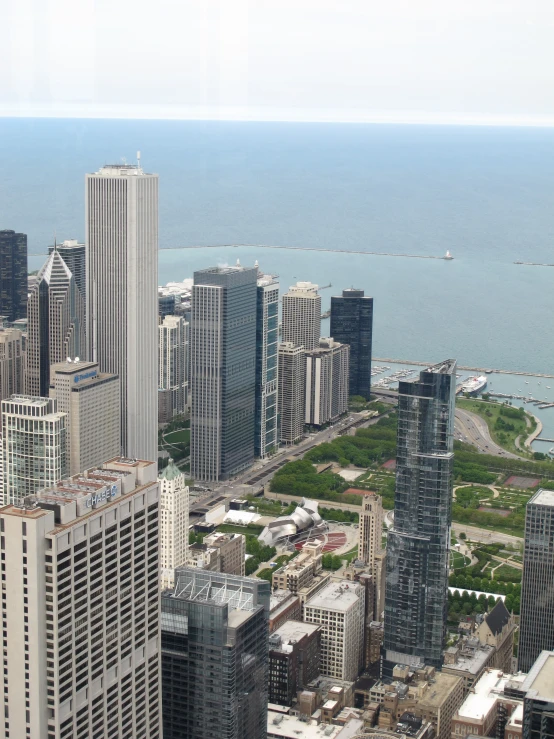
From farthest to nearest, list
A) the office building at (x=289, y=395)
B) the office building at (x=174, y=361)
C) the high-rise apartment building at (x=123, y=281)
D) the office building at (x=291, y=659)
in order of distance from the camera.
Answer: the office building at (x=174, y=361) < the office building at (x=289, y=395) < the high-rise apartment building at (x=123, y=281) < the office building at (x=291, y=659)

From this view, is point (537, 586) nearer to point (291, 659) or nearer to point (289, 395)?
point (291, 659)

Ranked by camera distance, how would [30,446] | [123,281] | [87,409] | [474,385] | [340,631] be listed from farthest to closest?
1. [474,385]
2. [123,281]
3. [87,409]
4. [30,446]
5. [340,631]

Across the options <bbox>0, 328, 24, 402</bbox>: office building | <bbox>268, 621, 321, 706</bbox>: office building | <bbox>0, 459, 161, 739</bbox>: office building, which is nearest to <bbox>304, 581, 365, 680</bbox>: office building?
<bbox>268, 621, 321, 706</bbox>: office building

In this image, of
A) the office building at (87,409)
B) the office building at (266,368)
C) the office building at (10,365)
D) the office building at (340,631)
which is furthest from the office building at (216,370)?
the office building at (340,631)

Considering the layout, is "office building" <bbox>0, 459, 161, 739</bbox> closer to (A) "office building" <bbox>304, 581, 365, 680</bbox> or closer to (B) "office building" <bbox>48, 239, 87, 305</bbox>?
(A) "office building" <bbox>304, 581, 365, 680</bbox>

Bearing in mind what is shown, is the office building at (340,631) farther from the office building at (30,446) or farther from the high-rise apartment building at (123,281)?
the high-rise apartment building at (123,281)

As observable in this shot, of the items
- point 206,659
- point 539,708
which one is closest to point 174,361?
point 206,659

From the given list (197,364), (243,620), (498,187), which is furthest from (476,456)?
(498,187)
